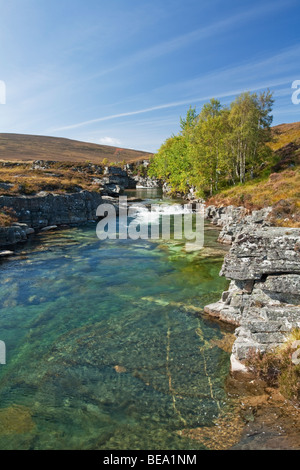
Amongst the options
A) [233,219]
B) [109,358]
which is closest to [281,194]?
[233,219]

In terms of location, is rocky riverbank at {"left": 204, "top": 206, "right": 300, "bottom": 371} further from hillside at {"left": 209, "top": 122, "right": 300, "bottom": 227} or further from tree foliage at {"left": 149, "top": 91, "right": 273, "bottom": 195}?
tree foliage at {"left": 149, "top": 91, "right": 273, "bottom": 195}

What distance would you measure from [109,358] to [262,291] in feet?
21.0

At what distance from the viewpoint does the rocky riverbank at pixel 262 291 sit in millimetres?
8492

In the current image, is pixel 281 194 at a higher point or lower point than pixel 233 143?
lower

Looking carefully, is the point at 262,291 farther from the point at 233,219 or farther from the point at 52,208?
the point at 52,208

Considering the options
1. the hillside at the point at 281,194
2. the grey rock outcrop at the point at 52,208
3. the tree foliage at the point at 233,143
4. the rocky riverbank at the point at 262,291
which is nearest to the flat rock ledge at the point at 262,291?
the rocky riverbank at the point at 262,291

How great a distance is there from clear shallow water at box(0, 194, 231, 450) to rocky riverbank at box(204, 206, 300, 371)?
1035 mm

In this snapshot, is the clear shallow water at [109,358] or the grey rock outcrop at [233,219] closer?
the clear shallow water at [109,358]

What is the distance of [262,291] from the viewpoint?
1053 cm

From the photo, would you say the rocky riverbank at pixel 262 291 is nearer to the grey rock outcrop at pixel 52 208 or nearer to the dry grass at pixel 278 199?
the dry grass at pixel 278 199

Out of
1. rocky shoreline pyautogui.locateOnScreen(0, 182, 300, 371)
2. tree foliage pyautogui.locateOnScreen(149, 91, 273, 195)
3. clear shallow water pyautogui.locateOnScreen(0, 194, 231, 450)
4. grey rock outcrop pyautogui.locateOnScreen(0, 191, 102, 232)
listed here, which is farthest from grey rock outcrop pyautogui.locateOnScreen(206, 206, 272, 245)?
grey rock outcrop pyautogui.locateOnScreen(0, 191, 102, 232)

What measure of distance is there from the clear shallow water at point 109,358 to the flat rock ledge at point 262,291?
1050 millimetres

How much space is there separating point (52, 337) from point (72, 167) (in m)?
92.9

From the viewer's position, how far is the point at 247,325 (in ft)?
29.0
